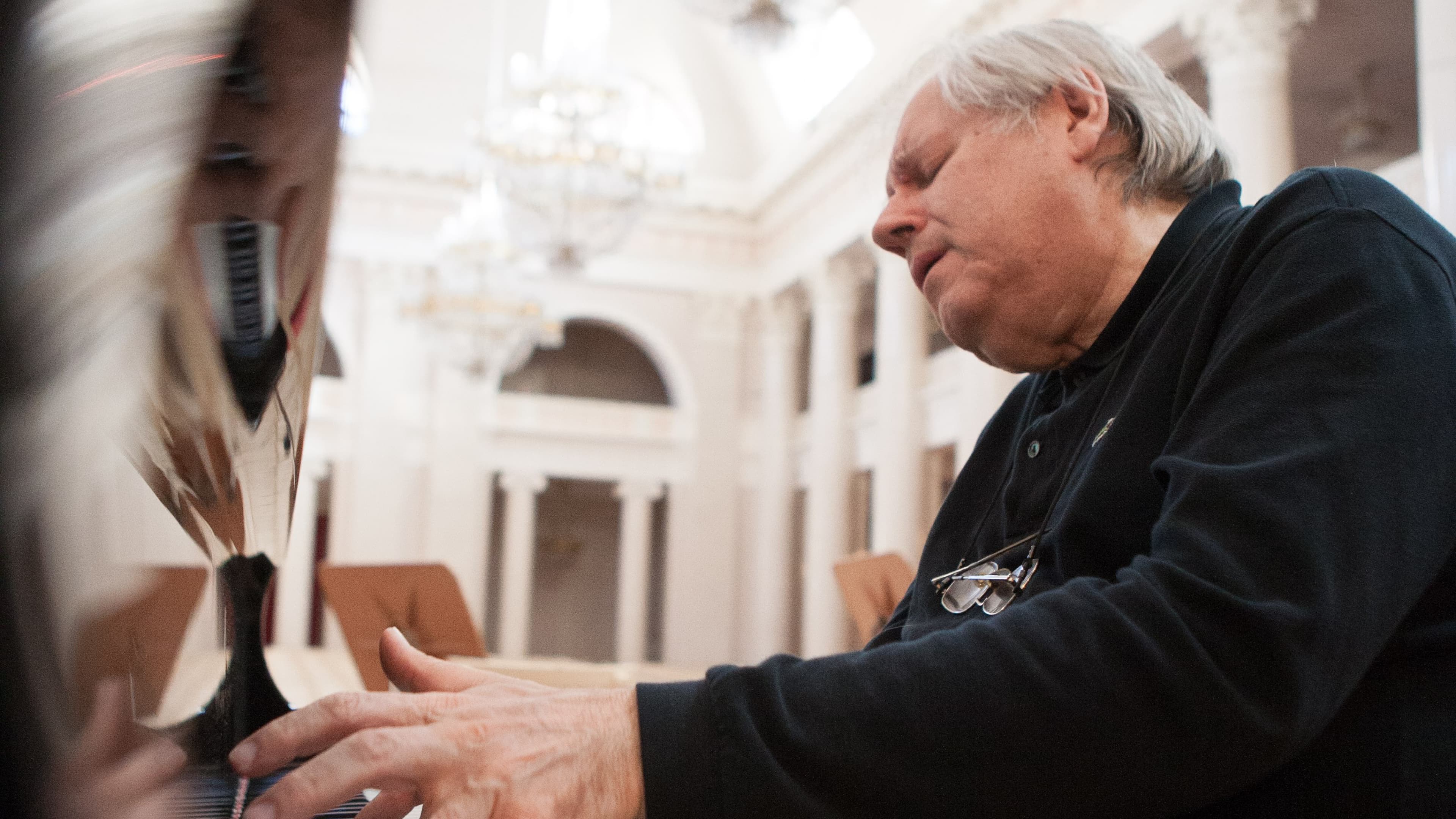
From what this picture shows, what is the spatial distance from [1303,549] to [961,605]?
49 centimetres

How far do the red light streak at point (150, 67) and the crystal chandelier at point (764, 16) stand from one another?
25.8ft

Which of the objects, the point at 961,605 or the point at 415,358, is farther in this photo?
the point at 415,358

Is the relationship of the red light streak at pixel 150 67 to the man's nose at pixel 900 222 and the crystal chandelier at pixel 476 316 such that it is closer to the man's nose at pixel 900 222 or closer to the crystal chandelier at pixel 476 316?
the man's nose at pixel 900 222

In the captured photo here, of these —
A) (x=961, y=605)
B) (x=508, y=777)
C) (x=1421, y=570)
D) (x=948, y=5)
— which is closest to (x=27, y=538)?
(x=508, y=777)

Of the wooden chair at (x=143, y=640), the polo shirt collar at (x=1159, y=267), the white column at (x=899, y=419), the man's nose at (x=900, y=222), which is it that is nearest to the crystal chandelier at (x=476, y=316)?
the white column at (x=899, y=419)

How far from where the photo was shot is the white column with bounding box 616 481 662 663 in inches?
626

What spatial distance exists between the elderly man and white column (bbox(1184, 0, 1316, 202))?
742cm

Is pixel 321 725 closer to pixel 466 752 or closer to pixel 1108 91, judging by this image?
pixel 466 752

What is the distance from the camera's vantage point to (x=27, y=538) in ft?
0.97

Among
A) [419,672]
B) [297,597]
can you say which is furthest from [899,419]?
[419,672]

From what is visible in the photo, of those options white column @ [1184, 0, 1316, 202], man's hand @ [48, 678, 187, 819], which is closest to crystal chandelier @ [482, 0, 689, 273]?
white column @ [1184, 0, 1316, 202]

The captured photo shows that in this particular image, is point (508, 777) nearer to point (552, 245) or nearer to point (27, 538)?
point (27, 538)

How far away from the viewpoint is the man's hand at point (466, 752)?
588 mm

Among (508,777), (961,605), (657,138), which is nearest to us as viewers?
(508,777)
